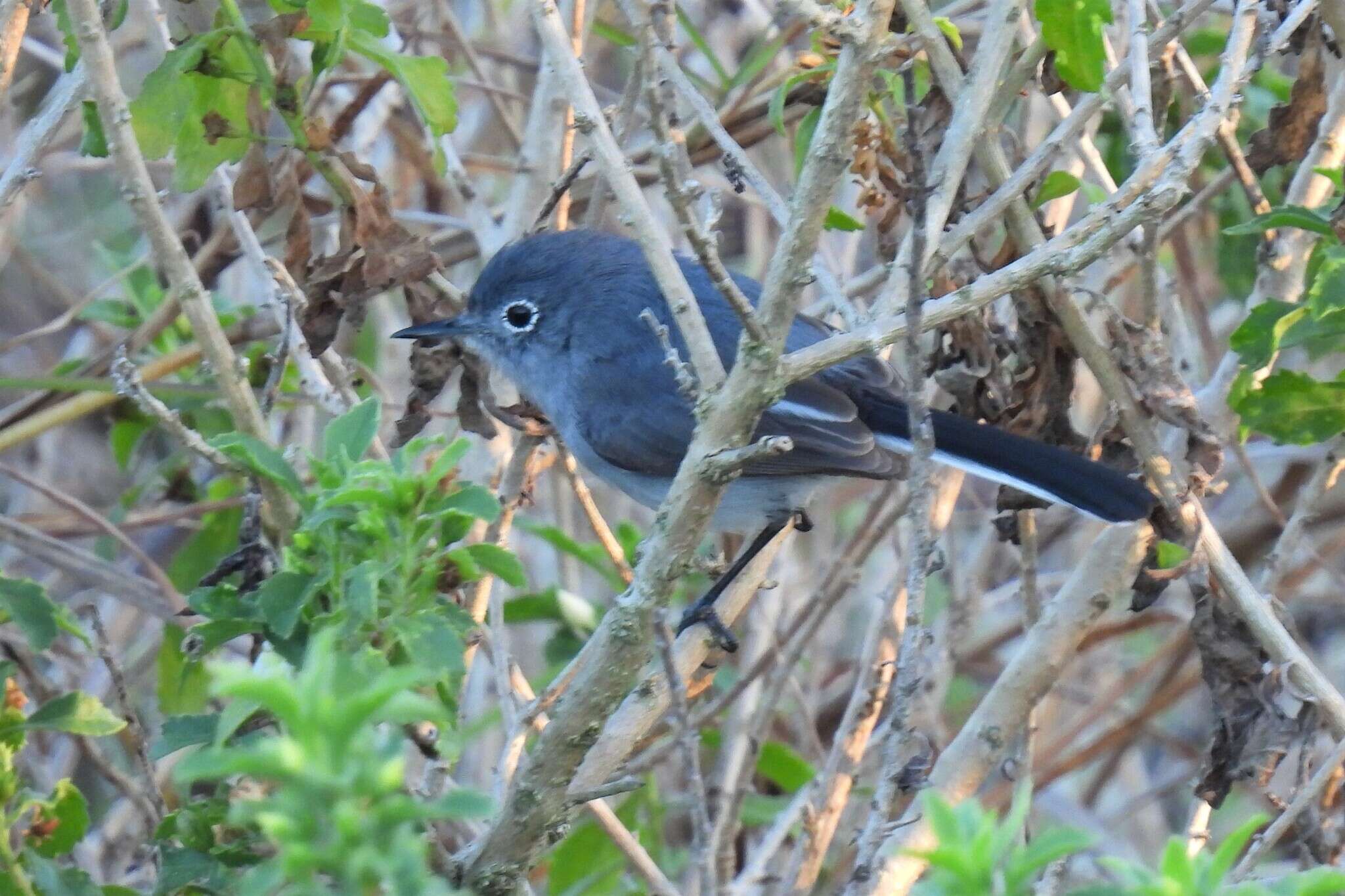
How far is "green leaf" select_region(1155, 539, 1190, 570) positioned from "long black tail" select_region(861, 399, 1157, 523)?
0.43ft

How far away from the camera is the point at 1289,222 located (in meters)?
2.52

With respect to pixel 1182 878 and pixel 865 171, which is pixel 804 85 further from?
pixel 1182 878

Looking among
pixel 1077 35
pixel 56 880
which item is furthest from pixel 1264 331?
pixel 56 880

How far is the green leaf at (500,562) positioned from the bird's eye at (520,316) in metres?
1.83

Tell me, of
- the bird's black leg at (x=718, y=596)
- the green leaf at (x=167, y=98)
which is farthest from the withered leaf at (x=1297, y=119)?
the green leaf at (x=167, y=98)

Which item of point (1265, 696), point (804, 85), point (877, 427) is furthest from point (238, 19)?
point (1265, 696)

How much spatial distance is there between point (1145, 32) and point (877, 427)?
1.26 m

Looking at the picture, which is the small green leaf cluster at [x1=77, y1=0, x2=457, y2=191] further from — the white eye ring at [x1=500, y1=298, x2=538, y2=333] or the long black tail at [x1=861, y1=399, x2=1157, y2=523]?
the long black tail at [x1=861, y1=399, x2=1157, y2=523]

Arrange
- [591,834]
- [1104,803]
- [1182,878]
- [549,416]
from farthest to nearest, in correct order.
Answer: [1104,803]
[549,416]
[591,834]
[1182,878]

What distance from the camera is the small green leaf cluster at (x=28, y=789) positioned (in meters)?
2.05

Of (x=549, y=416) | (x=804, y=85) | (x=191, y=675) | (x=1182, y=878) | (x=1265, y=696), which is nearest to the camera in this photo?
(x=1182, y=878)

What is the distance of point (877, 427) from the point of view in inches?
135

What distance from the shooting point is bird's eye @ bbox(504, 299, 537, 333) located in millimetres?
3645

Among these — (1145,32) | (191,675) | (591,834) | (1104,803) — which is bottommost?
(1104,803)
